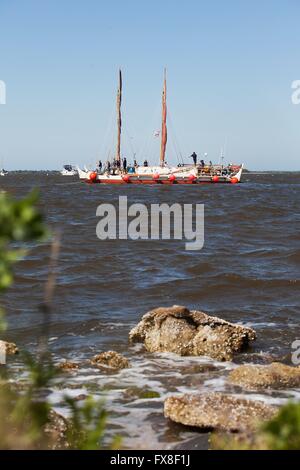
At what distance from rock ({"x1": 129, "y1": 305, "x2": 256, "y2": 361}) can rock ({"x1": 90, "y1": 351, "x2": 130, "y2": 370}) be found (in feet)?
3.40

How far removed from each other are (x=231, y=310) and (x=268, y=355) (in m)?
3.62

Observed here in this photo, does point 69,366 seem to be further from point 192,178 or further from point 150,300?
point 192,178

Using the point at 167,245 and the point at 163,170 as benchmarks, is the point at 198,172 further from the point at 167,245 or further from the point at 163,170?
the point at 167,245

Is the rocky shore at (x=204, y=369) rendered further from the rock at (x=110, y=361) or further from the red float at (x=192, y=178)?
the red float at (x=192, y=178)

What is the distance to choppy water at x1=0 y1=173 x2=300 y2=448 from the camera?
7664 mm

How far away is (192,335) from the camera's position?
9.85 metres

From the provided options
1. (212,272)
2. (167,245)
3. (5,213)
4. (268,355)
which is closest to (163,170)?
(167,245)

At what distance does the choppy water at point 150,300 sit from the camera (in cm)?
766

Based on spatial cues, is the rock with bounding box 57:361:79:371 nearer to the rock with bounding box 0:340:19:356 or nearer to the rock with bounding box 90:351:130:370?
the rock with bounding box 90:351:130:370

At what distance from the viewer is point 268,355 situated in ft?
31.5

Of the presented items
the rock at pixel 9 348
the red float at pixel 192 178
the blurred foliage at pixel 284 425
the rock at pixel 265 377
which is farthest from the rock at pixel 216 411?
the red float at pixel 192 178

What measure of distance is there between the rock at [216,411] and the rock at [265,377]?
1.45m

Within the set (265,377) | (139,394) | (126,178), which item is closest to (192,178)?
(126,178)

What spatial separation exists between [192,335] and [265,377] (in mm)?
2301
